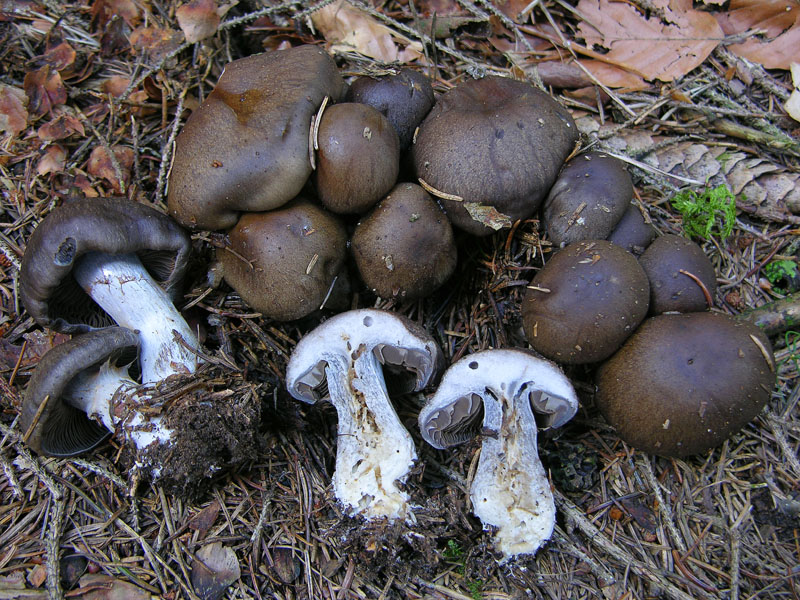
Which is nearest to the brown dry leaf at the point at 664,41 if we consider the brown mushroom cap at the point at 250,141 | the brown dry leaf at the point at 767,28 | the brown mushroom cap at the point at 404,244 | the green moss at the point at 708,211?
the brown dry leaf at the point at 767,28

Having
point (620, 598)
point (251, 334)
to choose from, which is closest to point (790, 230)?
point (620, 598)

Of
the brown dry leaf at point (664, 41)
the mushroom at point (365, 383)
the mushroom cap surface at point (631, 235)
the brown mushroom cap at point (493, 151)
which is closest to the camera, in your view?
the mushroom at point (365, 383)

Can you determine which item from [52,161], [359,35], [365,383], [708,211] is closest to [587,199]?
[708,211]

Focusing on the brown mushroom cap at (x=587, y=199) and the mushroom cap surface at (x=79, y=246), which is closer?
the mushroom cap surface at (x=79, y=246)

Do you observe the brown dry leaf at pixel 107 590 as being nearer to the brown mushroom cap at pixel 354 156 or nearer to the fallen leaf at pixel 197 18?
the brown mushroom cap at pixel 354 156

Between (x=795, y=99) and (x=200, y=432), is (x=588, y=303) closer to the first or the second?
(x=200, y=432)

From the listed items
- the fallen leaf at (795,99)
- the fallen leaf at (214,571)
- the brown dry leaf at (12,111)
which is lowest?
the fallen leaf at (214,571)
